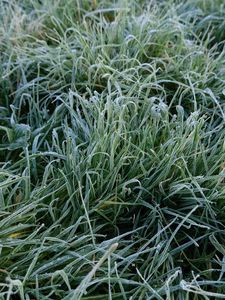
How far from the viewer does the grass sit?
1.38 m

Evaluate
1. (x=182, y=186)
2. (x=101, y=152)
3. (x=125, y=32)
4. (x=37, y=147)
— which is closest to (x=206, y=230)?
(x=182, y=186)

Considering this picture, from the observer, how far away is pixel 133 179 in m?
1.54

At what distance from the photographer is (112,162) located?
1.56 meters

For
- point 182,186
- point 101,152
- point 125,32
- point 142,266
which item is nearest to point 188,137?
point 182,186

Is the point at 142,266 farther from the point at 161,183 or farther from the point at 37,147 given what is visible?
the point at 37,147

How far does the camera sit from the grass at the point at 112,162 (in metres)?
1.38

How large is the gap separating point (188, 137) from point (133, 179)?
0.71ft

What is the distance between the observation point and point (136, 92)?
1833 mm

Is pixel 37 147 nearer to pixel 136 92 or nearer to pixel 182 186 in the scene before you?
pixel 136 92

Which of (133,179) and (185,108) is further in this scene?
(185,108)

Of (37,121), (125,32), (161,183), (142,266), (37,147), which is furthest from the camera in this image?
(125,32)

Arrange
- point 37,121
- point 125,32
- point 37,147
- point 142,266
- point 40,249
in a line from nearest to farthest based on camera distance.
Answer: point 40,249 < point 142,266 < point 37,147 < point 37,121 < point 125,32

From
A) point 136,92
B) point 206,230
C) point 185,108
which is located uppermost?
point 136,92

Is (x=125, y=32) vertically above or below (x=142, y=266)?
above
